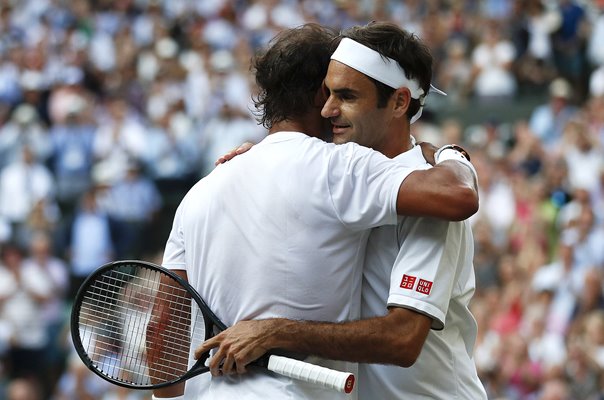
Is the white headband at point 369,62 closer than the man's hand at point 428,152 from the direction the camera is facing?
Yes

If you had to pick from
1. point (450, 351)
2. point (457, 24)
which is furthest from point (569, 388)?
point (457, 24)

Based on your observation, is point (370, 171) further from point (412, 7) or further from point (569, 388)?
point (412, 7)

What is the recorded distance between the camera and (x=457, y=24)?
14227 millimetres

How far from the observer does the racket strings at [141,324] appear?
12.6 ft

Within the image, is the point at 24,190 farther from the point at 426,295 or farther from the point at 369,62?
the point at 426,295

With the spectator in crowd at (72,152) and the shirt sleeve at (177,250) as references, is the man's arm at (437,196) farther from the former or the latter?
the spectator in crowd at (72,152)

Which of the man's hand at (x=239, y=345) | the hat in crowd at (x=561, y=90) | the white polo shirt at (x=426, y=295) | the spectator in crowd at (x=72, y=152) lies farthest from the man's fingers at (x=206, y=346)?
the spectator in crowd at (x=72, y=152)

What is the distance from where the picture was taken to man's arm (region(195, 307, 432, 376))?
3.55m

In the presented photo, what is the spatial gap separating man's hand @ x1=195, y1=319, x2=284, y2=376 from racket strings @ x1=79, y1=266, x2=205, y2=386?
0.51 feet

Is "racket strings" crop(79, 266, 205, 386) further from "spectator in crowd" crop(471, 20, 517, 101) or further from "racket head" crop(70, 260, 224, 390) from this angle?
"spectator in crowd" crop(471, 20, 517, 101)

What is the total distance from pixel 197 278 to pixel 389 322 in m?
0.64

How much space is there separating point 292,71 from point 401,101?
1.21ft

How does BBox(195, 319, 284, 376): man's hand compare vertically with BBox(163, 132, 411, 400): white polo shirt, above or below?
below

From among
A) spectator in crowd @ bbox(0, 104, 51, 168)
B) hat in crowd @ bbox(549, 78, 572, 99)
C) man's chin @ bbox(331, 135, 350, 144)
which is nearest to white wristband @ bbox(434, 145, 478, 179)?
man's chin @ bbox(331, 135, 350, 144)
